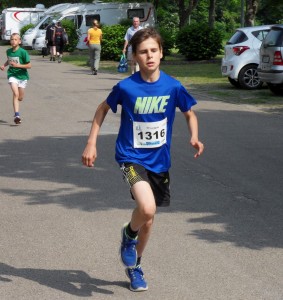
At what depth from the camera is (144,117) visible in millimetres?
5867

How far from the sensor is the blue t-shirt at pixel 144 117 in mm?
5828

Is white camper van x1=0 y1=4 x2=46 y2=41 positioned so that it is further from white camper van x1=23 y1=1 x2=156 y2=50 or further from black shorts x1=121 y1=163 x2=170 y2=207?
black shorts x1=121 y1=163 x2=170 y2=207

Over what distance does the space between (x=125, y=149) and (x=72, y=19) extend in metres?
44.3

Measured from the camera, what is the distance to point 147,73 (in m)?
5.79

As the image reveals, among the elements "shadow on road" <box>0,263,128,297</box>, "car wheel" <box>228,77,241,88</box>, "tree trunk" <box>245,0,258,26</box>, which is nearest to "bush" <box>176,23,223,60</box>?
"tree trunk" <box>245,0,258,26</box>

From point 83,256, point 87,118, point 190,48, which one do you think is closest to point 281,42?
point 87,118

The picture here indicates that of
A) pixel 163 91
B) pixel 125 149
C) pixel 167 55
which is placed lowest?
pixel 167 55

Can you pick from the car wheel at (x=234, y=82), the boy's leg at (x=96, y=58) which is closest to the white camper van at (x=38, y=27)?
the boy's leg at (x=96, y=58)

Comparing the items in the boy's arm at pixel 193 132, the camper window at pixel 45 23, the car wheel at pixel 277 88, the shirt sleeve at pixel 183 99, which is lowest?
the camper window at pixel 45 23

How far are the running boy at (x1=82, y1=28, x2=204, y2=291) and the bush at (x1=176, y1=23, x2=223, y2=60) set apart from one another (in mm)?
31730

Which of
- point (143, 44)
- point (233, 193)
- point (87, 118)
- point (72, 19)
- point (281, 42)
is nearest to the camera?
point (143, 44)

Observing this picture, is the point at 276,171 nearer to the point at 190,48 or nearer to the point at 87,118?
the point at 87,118

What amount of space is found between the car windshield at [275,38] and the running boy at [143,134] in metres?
15.0

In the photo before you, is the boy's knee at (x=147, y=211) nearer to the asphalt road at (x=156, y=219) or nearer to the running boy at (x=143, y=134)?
the running boy at (x=143, y=134)
